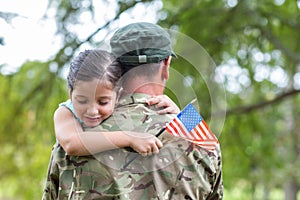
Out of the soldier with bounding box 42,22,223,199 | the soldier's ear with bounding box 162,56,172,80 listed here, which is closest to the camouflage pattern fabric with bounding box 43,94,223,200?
the soldier with bounding box 42,22,223,199

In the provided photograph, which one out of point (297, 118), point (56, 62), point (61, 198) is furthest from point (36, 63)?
point (297, 118)

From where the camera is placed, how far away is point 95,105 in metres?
2.11

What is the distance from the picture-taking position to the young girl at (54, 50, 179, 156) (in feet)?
6.91

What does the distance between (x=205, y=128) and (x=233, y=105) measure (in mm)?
6477

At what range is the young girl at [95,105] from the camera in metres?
2.11

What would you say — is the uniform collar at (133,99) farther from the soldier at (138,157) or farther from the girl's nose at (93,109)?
the girl's nose at (93,109)

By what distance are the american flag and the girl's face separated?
218mm

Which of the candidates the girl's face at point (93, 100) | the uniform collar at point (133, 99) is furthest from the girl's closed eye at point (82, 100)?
the uniform collar at point (133, 99)

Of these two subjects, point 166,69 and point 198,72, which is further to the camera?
point 198,72

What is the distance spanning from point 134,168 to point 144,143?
0.11m

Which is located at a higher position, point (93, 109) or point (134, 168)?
point (93, 109)

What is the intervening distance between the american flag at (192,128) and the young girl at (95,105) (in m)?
0.08

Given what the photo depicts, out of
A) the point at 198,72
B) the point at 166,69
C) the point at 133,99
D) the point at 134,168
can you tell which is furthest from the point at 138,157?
the point at 198,72

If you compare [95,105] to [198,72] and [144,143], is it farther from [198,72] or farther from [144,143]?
[198,72]
